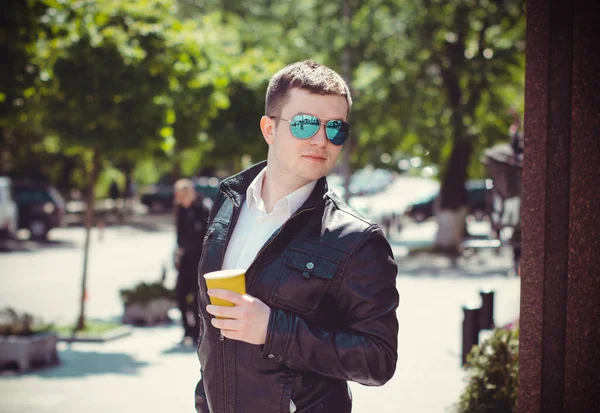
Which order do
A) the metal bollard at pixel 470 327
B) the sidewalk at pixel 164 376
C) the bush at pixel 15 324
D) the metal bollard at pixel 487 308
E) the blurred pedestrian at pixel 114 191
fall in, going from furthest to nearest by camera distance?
1. the blurred pedestrian at pixel 114 191
2. the metal bollard at pixel 487 308
3. the bush at pixel 15 324
4. the metal bollard at pixel 470 327
5. the sidewalk at pixel 164 376

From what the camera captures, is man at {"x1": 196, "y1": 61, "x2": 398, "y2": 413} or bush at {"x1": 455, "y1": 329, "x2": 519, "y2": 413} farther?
bush at {"x1": 455, "y1": 329, "x2": 519, "y2": 413}

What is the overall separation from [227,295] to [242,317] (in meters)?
0.08

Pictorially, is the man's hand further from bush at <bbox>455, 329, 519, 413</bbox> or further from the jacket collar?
bush at <bbox>455, 329, 519, 413</bbox>

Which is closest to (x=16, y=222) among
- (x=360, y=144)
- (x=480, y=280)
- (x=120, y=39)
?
(x=360, y=144)

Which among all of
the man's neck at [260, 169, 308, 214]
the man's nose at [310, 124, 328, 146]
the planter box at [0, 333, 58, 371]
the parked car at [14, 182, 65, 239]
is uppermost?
the man's nose at [310, 124, 328, 146]

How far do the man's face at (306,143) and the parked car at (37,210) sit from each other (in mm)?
27214

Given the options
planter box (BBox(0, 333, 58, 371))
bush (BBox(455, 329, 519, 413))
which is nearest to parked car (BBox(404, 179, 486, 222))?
planter box (BBox(0, 333, 58, 371))

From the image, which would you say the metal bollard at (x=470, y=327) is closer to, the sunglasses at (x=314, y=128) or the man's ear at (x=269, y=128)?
the man's ear at (x=269, y=128)

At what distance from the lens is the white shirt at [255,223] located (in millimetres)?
2895

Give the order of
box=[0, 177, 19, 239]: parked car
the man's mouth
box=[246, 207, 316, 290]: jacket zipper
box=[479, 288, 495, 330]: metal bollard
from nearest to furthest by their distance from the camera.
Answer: box=[246, 207, 316, 290]: jacket zipper → the man's mouth → box=[479, 288, 495, 330]: metal bollard → box=[0, 177, 19, 239]: parked car

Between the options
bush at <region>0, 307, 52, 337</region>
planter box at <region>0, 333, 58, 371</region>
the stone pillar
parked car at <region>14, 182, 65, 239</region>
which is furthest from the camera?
parked car at <region>14, 182, 65, 239</region>

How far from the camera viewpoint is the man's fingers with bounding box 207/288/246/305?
2512 mm

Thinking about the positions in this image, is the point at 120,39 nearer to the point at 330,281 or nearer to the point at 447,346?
the point at 447,346

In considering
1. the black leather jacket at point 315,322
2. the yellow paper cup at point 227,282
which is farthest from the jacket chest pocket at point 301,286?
the yellow paper cup at point 227,282
